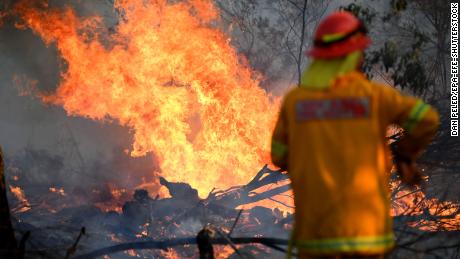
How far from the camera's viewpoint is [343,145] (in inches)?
104

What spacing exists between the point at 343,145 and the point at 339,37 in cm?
56

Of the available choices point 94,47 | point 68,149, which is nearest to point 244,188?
point 94,47

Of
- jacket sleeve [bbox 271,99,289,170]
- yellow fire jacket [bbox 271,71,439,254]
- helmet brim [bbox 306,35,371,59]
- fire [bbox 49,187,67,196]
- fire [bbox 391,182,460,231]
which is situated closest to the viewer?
yellow fire jacket [bbox 271,71,439,254]

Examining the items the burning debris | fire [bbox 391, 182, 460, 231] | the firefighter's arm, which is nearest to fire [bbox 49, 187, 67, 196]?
the burning debris

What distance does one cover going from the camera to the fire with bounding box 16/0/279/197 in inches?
388

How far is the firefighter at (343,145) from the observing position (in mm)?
2621

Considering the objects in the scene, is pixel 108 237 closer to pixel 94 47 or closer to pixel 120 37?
pixel 94 47

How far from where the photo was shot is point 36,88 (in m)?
13.3

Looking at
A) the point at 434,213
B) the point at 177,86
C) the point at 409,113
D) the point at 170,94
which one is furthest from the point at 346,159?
the point at 177,86

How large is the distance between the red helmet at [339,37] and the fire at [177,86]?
271 inches

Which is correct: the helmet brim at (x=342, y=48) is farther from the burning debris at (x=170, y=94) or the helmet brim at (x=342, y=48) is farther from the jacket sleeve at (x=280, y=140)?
the burning debris at (x=170, y=94)

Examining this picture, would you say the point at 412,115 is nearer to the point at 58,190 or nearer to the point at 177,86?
the point at 177,86

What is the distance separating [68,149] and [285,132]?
11.2 m

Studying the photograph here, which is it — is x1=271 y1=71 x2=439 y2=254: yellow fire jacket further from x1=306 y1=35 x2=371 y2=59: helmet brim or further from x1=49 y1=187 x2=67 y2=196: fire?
x1=49 y1=187 x2=67 y2=196: fire
